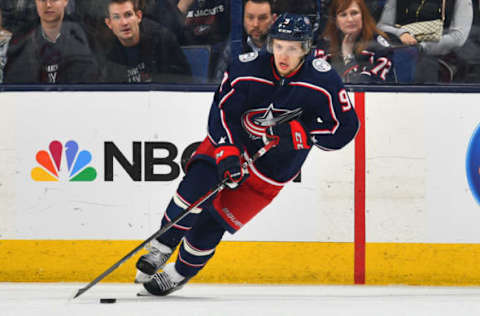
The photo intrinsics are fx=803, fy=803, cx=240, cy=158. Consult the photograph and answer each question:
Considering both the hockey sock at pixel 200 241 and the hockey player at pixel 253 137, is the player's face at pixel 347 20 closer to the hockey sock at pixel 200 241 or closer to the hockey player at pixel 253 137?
the hockey player at pixel 253 137

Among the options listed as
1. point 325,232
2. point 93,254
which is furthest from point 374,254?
point 93,254

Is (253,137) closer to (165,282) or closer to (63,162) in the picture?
(165,282)

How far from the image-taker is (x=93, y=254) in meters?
4.06

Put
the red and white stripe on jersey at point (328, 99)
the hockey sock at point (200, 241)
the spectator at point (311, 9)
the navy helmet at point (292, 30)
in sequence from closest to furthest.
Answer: the navy helmet at point (292, 30) → the red and white stripe on jersey at point (328, 99) → the hockey sock at point (200, 241) → the spectator at point (311, 9)

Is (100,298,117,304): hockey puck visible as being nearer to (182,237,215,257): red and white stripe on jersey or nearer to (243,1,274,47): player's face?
(182,237,215,257): red and white stripe on jersey

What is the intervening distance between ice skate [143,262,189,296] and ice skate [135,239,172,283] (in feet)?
0.33

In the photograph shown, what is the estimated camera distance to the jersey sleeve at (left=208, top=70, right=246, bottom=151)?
328 cm

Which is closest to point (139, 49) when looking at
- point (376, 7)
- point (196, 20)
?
point (196, 20)

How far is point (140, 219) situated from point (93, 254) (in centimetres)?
30

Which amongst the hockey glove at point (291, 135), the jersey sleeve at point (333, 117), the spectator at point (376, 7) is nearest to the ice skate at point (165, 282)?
the hockey glove at point (291, 135)

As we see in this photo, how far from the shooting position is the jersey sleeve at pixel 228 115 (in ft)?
10.8

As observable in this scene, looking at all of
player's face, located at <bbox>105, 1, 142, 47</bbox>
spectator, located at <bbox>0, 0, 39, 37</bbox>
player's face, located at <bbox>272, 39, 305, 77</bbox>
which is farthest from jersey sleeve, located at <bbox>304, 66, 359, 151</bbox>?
spectator, located at <bbox>0, 0, 39, 37</bbox>

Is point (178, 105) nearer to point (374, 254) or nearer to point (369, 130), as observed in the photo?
point (369, 130)

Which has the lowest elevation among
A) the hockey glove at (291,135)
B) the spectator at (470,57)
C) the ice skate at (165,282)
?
the ice skate at (165,282)
